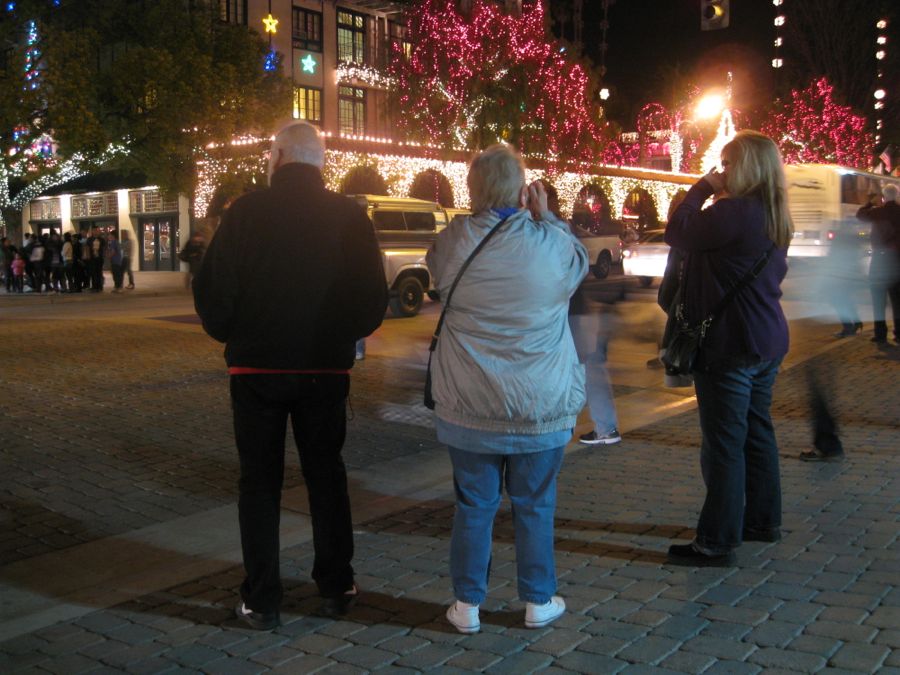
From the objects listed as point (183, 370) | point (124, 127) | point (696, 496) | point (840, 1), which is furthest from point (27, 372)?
point (840, 1)

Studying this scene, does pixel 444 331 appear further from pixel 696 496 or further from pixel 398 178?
pixel 398 178

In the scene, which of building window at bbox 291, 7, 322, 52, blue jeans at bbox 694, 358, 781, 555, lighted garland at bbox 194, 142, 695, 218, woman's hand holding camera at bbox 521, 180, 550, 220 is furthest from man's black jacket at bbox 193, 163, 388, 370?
building window at bbox 291, 7, 322, 52

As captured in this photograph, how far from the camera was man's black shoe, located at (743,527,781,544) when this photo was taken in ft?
14.8

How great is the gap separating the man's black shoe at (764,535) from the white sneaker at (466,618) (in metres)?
1.63

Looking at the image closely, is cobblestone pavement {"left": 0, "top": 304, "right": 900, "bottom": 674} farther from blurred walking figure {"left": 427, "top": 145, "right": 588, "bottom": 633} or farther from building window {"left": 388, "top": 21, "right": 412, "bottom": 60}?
building window {"left": 388, "top": 21, "right": 412, "bottom": 60}

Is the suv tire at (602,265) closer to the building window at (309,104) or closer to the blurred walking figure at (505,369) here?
the building window at (309,104)

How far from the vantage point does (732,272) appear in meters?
4.15

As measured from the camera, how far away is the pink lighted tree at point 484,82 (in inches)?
1320

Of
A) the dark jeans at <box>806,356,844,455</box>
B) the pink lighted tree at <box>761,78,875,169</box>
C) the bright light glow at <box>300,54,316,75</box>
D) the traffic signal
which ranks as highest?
the bright light glow at <box>300,54,316,75</box>

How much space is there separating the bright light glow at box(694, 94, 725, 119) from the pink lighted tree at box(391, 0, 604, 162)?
44.5 feet

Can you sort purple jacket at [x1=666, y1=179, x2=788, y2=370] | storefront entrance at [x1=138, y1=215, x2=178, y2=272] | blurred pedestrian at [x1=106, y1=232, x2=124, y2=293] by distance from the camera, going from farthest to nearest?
storefront entrance at [x1=138, y1=215, x2=178, y2=272], blurred pedestrian at [x1=106, y1=232, x2=124, y2=293], purple jacket at [x1=666, y1=179, x2=788, y2=370]

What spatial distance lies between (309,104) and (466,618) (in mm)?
37694

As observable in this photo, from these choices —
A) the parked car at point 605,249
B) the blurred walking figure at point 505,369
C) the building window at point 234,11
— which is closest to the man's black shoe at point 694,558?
the blurred walking figure at point 505,369

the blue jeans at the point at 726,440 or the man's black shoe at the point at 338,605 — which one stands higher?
the blue jeans at the point at 726,440
